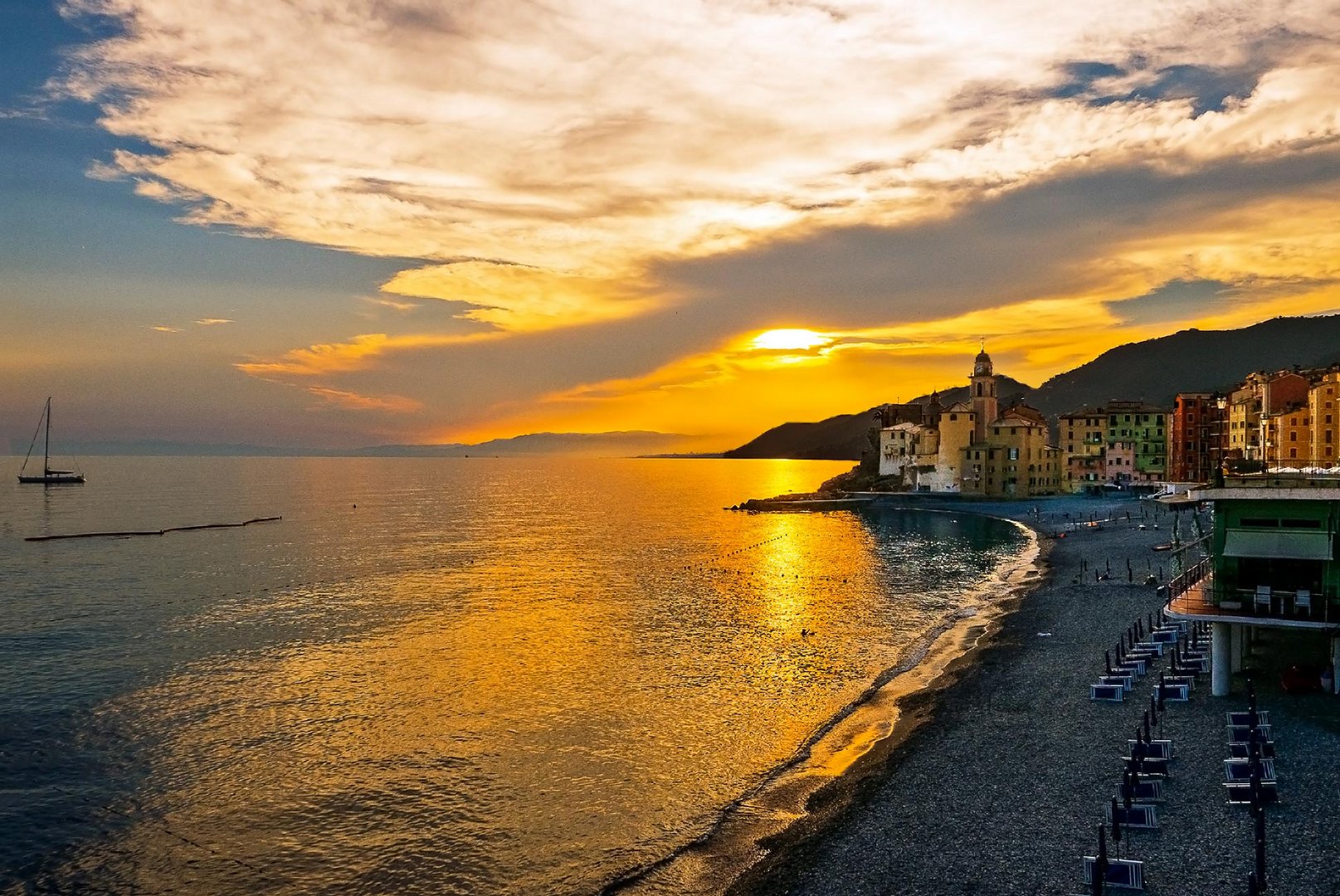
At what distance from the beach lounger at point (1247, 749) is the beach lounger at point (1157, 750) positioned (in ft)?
5.18

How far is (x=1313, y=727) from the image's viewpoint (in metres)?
25.4

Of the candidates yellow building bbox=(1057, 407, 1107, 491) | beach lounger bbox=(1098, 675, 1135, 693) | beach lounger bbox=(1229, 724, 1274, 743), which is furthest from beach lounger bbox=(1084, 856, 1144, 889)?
yellow building bbox=(1057, 407, 1107, 491)

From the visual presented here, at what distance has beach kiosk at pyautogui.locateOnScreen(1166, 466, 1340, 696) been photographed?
27.7 m

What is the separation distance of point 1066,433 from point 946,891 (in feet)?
512

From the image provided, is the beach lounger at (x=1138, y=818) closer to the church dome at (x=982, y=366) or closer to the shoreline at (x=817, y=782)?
the shoreline at (x=817, y=782)

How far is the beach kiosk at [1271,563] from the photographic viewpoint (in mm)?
27656

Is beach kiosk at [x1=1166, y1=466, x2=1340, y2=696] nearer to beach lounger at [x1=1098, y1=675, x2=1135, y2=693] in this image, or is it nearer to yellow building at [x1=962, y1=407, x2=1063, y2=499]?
beach lounger at [x1=1098, y1=675, x2=1135, y2=693]

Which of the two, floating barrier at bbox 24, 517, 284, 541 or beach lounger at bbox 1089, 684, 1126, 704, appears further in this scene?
floating barrier at bbox 24, 517, 284, 541

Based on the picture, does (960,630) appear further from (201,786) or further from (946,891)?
(201,786)

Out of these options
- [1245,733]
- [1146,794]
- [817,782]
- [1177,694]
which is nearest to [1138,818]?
[1146,794]

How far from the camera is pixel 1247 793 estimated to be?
69.3 ft

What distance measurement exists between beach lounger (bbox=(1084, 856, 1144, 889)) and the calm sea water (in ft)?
36.1

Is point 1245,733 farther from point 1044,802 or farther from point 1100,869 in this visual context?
point 1100,869

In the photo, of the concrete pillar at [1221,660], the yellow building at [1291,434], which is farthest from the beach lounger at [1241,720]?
the yellow building at [1291,434]
